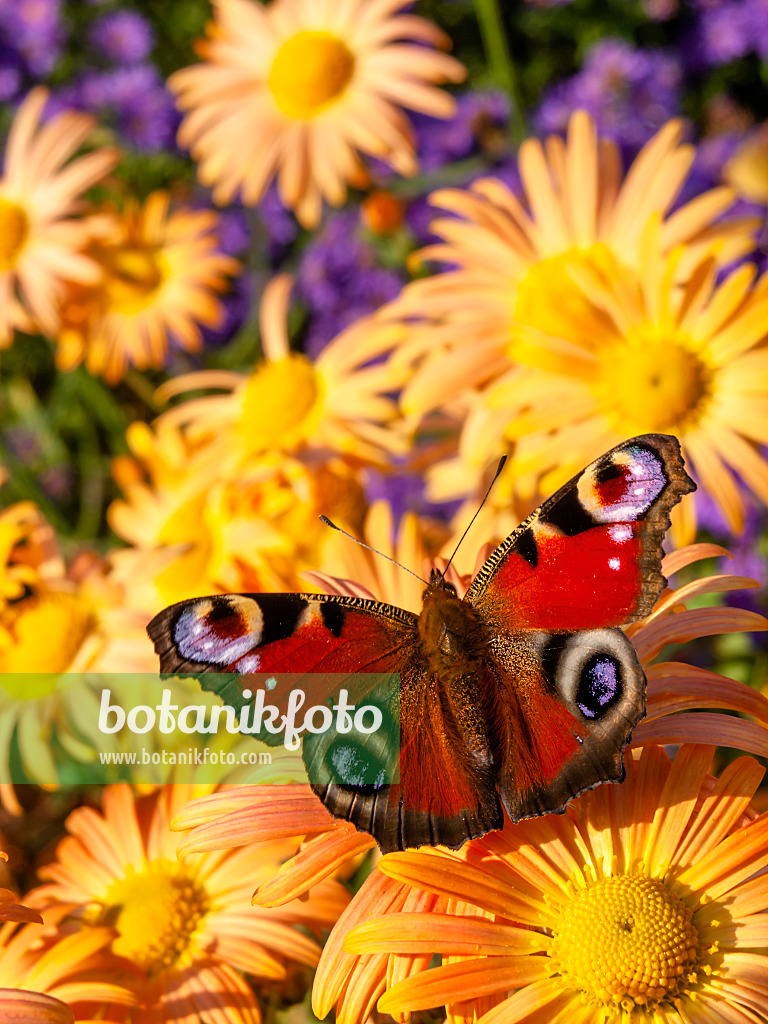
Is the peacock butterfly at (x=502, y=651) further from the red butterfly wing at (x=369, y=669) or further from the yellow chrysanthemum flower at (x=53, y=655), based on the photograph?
the yellow chrysanthemum flower at (x=53, y=655)

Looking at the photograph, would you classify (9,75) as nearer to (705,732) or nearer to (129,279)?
(129,279)

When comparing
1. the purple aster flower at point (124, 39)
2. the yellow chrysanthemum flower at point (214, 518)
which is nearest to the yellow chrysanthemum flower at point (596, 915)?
the yellow chrysanthemum flower at point (214, 518)

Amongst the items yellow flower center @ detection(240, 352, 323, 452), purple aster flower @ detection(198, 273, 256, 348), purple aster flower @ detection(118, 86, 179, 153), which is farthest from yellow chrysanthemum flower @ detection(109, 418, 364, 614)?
purple aster flower @ detection(118, 86, 179, 153)

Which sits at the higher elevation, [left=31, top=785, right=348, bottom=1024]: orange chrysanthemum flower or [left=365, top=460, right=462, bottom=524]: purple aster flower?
[left=365, top=460, right=462, bottom=524]: purple aster flower

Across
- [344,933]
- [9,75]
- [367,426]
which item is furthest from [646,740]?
[9,75]

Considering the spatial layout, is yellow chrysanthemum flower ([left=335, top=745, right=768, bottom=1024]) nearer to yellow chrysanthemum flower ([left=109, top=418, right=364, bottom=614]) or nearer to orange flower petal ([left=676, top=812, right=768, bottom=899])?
orange flower petal ([left=676, top=812, right=768, bottom=899])

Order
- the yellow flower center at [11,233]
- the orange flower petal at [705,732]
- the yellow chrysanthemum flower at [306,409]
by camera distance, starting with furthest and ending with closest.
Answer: the yellow flower center at [11,233] < the yellow chrysanthemum flower at [306,409] < the orange flower petal at [705,732]

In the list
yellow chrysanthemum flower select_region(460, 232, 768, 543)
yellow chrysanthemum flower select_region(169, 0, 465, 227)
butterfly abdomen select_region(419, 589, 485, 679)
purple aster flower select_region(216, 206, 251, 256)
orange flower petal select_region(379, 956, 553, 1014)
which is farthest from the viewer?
purple aster flower select_region(216, 206, 251, 256)

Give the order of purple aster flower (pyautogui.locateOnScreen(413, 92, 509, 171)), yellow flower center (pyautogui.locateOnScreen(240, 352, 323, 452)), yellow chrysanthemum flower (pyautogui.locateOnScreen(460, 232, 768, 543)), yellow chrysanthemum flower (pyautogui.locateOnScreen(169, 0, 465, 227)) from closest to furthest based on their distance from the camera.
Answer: yellow chrysanthemum flower (pyautogui.locateOnScreen(460, 232, 768, 543)) → yellow flower center (pyautogui.locateOnScreen(240, 352, 323, 452)) → yellow chrysanthemum flower (pyautogui.locateOnScreen(169, 0, 465, 227)) → purple aster flower (pyautogui.locateOnScreen(413, 92, 509, 171))

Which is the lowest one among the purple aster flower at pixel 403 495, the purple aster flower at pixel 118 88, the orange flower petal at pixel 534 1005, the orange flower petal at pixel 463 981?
the orange flower petal at pixel 534 1005
